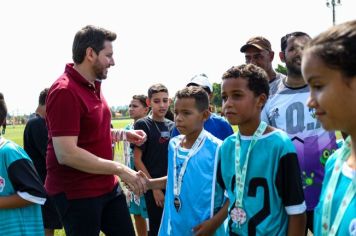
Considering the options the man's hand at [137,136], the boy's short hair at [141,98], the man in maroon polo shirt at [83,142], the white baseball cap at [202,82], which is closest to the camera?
the man in maroon polo shirt at [83,142]

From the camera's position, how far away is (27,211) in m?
3.15

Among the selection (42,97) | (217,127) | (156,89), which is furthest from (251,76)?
(42,97)

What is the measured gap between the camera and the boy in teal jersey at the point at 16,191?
10.0 feet

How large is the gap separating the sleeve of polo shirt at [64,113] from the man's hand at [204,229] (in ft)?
3.70

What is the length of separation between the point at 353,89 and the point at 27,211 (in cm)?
246

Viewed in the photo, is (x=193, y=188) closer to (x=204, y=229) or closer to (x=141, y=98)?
(x=204, y=229)

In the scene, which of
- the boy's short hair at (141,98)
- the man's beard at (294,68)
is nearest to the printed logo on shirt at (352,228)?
the man's beard at (294,68)

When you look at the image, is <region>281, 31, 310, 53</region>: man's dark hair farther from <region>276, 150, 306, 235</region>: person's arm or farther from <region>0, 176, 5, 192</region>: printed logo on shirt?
<region>0, 176, 5, 192</region>: printed logo on shirt

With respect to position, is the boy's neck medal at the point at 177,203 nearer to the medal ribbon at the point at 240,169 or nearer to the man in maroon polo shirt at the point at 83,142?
the man in maroon polo shirt at the point at 83,142

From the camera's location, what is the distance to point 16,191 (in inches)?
122

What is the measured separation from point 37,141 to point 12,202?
3061 millimetres

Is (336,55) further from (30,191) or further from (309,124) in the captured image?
(30,191)

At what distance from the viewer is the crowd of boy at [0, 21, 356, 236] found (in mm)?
2643

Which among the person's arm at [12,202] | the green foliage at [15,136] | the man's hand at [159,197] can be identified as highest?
the person's arm at [12,202]
